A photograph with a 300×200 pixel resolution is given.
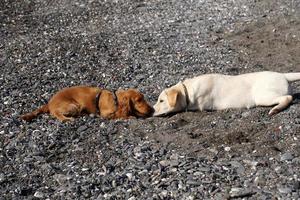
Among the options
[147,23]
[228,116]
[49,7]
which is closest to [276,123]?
[228,116]

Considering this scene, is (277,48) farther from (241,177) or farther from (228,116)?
(241,177)

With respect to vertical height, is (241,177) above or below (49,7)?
above

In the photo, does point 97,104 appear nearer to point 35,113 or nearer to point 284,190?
point 35,113

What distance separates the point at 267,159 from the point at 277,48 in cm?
599

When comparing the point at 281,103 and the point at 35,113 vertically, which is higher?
the point at 281,103

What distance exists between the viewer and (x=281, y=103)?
901 cm

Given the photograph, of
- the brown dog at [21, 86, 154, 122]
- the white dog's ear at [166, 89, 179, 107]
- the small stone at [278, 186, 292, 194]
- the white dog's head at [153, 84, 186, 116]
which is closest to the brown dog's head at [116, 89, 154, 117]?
the brown dog at [21, 86, 154, 122]

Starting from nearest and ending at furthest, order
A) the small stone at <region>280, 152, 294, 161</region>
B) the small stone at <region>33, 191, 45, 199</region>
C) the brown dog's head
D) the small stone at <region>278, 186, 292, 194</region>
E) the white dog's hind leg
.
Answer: the small stone at <region>278, 186, 292, 194</region>, the small stone at <region>33, 191, 45, 199</region>, the small stone at <region>280, 152, 294, 161</region>, the white dog's hind leg, the brown dog's head

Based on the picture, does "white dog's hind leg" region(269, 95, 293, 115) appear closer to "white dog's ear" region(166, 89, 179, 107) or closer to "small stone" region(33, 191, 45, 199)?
"white dog's ear" region(166, 89, 179, 107)

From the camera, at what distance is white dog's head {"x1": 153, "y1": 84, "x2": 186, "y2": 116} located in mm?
9375

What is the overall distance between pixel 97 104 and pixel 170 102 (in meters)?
1.20

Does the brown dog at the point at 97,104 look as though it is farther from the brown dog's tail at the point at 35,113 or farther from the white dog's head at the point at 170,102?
the white dog's head at the point at 170,102

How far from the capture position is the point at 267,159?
749 centimetres

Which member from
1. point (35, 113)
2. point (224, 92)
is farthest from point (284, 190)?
point (35, 113)
